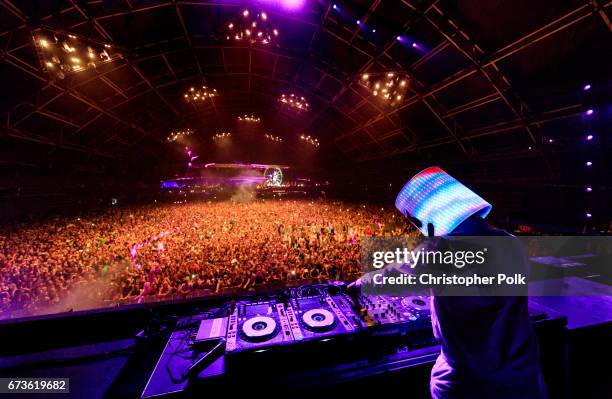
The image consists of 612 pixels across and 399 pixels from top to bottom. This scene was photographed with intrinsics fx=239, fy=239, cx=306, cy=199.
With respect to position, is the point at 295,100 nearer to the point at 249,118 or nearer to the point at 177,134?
the point at 249,118

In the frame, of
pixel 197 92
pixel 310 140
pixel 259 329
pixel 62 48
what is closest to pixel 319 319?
pixel 259 329

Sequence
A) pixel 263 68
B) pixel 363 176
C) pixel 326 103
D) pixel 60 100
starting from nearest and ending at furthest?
1. pixel 60 100
2. pixel 263 68
3. pixel 326 103
4. pixel 363 176

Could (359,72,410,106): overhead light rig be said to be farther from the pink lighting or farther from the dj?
the dj

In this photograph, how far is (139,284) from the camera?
5586 millimetres

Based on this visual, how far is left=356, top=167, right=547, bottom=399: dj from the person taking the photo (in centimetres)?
122

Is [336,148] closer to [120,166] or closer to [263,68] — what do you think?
[263,68]

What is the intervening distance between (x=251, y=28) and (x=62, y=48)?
585cm

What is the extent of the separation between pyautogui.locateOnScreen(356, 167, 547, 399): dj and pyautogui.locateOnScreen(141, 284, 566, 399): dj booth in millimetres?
659

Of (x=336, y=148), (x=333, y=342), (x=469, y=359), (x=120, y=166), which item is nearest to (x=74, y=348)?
(x=333, y=342)

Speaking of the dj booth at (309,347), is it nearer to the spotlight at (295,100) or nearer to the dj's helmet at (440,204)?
the dj's helmet at (440,204)

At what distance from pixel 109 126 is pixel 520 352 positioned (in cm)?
1874

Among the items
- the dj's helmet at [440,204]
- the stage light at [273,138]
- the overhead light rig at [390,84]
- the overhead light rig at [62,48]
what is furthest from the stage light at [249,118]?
the dj's helmet at [440,204]

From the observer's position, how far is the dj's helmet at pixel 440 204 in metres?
1.24

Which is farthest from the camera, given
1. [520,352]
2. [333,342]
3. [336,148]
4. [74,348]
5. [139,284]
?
[336,148]
